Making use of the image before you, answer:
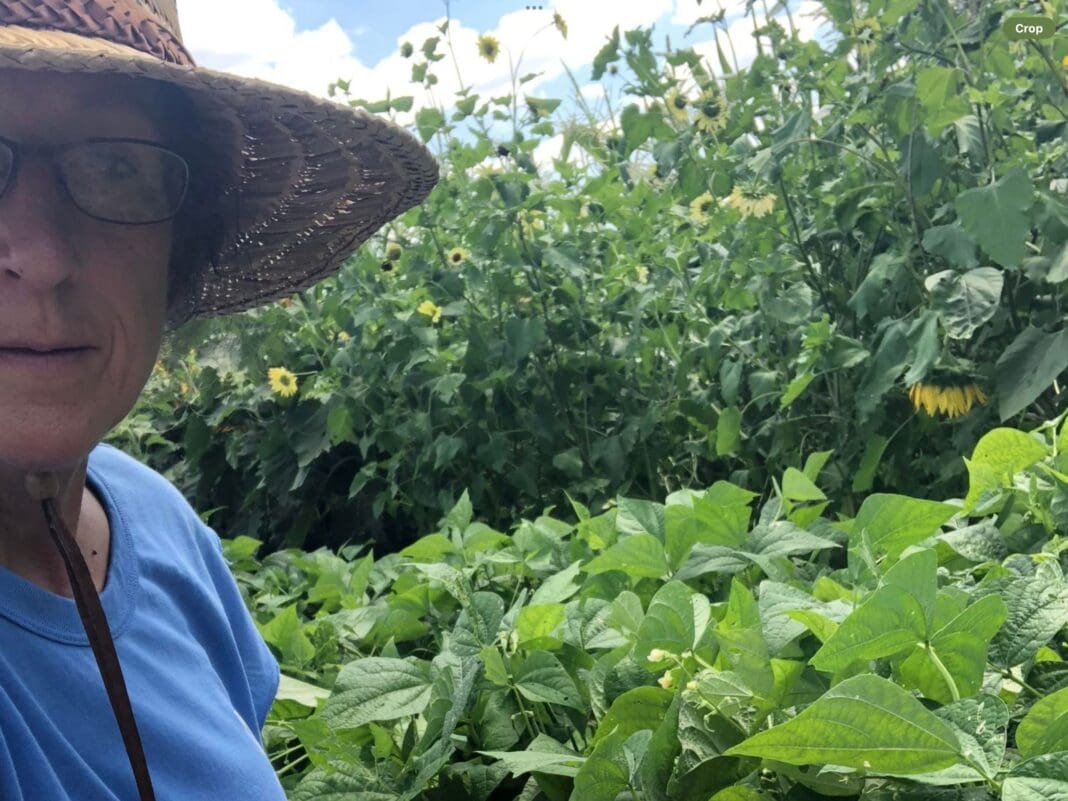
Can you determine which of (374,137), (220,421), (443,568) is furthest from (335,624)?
(220,421)

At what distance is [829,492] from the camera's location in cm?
261

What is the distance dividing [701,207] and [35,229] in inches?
106

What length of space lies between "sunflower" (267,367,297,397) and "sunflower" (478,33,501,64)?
131 centimetres

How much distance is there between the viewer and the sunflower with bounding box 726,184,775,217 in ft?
9.07

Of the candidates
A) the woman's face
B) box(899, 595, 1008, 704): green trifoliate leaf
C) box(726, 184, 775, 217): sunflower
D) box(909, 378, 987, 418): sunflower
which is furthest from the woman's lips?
box(726, 184, 775, 217): sunflower

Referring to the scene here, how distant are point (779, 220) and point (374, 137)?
6.37 ft

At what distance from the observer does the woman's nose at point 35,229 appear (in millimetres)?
857

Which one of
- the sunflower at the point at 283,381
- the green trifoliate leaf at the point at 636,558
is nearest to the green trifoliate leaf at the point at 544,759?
the green trifoliate leaf at the point at 636,558

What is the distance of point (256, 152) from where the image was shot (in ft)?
3.90

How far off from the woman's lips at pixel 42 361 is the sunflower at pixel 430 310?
236 cm

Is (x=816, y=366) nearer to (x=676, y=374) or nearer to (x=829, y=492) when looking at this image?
(x=829, y=492)

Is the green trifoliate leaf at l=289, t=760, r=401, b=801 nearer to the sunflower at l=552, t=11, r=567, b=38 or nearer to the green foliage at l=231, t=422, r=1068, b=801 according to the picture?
the green foliage at l=231, t=422, r=1068, b=801

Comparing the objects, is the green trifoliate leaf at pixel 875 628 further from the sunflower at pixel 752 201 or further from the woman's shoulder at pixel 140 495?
the sunflower at pixel 752 201

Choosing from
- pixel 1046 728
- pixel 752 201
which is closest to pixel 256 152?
pixel 1046 728
